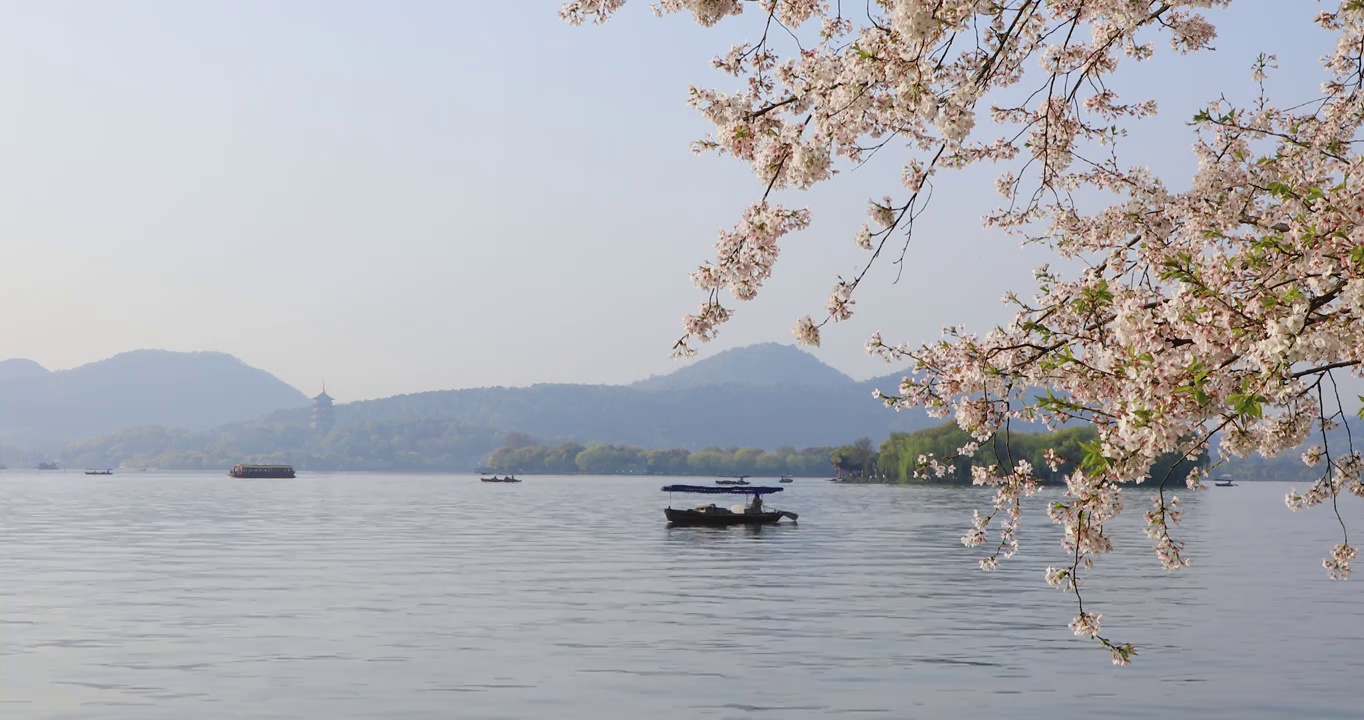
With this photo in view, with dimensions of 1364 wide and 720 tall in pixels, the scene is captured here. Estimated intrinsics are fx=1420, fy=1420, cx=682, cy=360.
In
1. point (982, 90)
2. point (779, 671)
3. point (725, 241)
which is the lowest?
point (779, 671)

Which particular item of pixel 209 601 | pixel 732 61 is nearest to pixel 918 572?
pixel 209 601

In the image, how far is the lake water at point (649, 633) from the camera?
25781 mm

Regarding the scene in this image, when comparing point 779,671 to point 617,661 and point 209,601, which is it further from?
point 209,601

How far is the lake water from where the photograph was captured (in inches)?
1015

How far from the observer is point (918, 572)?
55094 mm

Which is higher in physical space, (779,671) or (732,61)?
(732,61)

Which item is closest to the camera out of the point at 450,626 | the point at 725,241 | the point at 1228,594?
the point at 725,241

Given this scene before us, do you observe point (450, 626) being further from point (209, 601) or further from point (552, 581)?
point (552, 581)

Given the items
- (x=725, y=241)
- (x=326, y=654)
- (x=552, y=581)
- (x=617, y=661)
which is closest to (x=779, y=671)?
(x=617, y=661)

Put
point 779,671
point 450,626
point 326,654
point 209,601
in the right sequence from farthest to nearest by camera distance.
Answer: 1. point 209,601
2. point 450,626
3. point 326,654
4. point 779,671

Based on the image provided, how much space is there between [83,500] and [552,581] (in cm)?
11614

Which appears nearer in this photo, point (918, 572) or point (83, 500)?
point (918, 572)

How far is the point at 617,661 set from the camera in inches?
1206

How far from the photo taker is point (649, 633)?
35406mm
